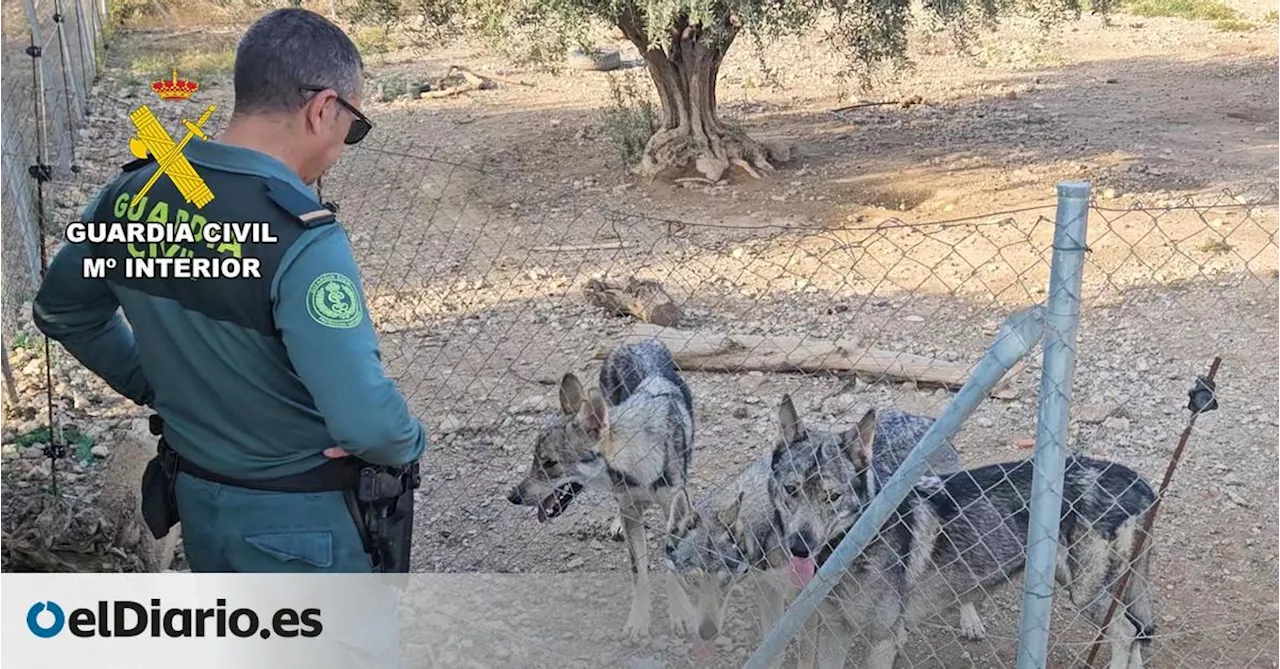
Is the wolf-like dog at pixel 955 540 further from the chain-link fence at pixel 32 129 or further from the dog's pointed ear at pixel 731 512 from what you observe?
the chain-link fence at pixel 32 129

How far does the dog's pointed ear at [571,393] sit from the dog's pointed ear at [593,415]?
25 mm

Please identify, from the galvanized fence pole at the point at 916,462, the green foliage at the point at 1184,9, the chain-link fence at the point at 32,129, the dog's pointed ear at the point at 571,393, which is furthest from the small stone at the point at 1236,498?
the green foliage at the point at 1184,9

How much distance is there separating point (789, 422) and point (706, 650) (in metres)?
1.18

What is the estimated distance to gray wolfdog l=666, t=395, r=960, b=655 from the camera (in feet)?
12.1

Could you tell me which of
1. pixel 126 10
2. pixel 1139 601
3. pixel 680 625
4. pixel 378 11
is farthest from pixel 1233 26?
pixel 126 10

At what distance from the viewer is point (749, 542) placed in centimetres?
382

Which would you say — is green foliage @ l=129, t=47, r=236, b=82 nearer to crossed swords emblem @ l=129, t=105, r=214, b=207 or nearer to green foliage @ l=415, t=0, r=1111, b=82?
green foliage @ l=415, t=0, r=1111, b=82

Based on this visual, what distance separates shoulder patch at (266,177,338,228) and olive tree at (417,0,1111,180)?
780 centimetres

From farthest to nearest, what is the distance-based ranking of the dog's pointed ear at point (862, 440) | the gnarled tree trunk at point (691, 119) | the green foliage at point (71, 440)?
the gnarled tree trunk at point (691, 119), the green foliage at point (71, 440), the dog's pointed ear at point (862, 440)

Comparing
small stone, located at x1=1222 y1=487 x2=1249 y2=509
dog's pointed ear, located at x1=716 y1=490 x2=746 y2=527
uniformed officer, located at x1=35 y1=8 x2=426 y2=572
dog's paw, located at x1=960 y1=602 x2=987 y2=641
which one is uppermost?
uniformed officer, located at x1=35 y1=8 x2=426 y2=572

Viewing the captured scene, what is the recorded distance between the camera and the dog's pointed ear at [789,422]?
12.0 ft

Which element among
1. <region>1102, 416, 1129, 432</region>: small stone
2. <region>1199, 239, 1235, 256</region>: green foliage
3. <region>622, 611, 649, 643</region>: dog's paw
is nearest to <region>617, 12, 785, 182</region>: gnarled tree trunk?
<region>1199, 239, 1235, 256</region>: green foliage

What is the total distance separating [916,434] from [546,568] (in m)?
1.82

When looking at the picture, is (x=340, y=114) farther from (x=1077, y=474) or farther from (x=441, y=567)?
(x=441, y=567)
